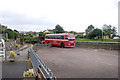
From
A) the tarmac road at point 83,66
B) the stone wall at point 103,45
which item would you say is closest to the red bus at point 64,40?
the stone wall at point 103,45

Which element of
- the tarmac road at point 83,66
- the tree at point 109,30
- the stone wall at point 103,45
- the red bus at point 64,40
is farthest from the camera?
the tree at point 109,30

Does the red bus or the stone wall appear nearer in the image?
the stone wall

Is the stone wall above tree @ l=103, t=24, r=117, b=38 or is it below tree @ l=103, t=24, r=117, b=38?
below

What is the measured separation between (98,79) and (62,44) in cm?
1433

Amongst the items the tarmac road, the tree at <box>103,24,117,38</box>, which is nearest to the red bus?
the tarmac road

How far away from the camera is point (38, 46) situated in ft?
61.5

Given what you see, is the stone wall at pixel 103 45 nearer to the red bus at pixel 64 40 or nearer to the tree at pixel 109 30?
the red bus at pixel 64 40

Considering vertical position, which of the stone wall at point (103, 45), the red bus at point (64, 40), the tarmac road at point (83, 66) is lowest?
the tarmac road at point (83, 66)

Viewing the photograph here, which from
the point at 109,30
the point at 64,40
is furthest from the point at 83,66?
the point at 109,30

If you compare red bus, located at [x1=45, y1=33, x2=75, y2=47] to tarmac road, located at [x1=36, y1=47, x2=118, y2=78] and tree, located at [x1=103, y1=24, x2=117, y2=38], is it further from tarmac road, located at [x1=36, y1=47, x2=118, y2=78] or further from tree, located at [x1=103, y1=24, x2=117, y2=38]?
tree, located at [x1=103, y1=24, x2=117, y2=38]

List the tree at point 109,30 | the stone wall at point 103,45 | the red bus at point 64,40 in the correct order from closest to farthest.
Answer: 1. the stone wall at point 103,45
2. the red bus at point 64,40
3. the tree at point 109,30

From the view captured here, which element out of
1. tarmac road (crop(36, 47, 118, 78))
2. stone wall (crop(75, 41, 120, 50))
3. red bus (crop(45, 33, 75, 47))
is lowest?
tarmac road (crop(36, 47, 118, 78))

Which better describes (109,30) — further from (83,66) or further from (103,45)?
(83,66)

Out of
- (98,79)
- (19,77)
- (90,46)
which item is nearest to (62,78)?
(98,79)
